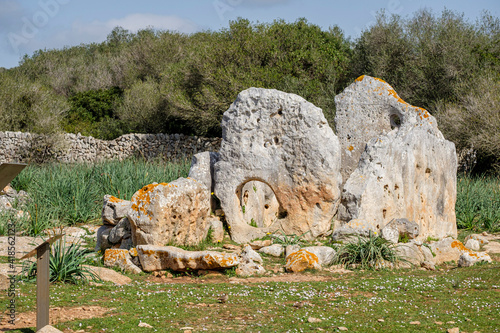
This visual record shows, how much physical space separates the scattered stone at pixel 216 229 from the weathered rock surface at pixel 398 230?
10.8 feet

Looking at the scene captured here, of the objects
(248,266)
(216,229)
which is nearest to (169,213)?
(216,229)

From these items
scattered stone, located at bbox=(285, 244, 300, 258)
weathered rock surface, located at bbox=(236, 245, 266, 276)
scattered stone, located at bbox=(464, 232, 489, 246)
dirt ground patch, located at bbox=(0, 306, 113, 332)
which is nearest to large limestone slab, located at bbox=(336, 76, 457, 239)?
scattered stone, located at bbox=(464, 232, 489, 246)

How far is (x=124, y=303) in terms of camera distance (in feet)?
20.3

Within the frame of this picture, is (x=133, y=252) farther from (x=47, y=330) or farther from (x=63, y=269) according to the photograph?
(x=47, y=330)

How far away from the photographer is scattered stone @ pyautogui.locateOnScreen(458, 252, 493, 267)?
899 cm

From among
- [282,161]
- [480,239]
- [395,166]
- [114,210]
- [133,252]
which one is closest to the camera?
[133,252]

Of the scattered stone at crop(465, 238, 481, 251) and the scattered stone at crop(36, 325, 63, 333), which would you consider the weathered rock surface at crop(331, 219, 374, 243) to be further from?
the scattered stone at crop(36, 325, 63, 333)

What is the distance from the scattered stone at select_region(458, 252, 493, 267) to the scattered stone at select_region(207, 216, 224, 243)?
4.64 m

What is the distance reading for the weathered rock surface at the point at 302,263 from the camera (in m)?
8.63

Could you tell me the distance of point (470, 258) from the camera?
29.6ft

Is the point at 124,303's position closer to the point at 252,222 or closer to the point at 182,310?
the point at 182,310

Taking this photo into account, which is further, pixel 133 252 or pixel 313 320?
pixel 133 252

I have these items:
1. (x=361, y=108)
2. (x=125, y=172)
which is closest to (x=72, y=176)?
(x=125, y=172)

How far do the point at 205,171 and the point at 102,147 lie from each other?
14.6 meters
